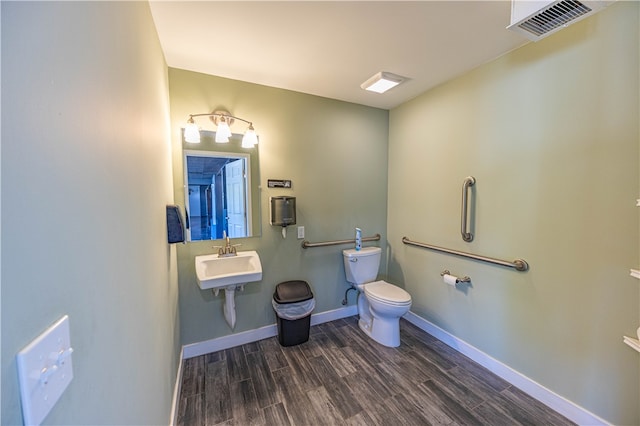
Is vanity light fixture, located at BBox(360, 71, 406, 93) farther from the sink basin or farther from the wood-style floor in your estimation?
the wood-style floor

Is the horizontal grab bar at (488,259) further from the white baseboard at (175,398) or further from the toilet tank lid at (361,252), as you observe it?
the white baseboard at (175,398)

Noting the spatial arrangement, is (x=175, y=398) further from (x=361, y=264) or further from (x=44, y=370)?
(x=361, y=264)

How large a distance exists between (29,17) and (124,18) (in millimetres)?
676

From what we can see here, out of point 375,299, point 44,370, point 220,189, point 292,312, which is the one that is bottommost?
point 292,312

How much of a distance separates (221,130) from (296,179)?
0.81 meters

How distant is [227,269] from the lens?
218cm

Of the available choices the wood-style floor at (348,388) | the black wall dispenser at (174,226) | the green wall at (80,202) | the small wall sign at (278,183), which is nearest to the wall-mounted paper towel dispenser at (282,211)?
the small wall sign at (278,183)

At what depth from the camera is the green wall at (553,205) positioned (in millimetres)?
1356

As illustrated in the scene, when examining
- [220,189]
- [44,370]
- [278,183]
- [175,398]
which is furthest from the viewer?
[278,183]

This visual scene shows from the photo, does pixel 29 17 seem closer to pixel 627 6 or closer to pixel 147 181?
pixel 147 181

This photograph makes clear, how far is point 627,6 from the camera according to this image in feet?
4.26

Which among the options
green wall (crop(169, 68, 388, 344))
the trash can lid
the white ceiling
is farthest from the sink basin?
the white ceiling

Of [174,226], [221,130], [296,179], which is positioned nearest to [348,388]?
[174,226]

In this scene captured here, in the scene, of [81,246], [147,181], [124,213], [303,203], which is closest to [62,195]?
[81,246]
